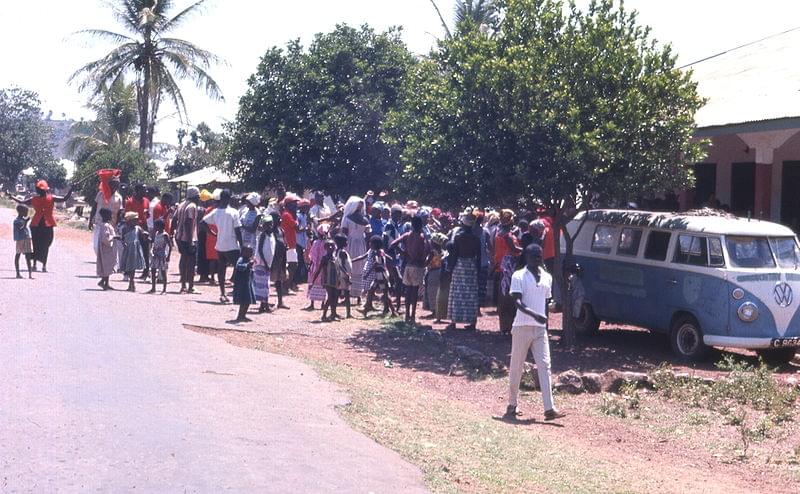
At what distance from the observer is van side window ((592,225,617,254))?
1579 centimetres

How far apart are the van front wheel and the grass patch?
4091 millimetres

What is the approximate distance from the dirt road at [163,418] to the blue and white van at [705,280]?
5420 mm

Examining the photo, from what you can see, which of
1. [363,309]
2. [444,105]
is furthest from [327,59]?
[444,105]

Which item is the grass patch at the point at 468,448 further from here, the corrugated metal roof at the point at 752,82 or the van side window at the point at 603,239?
the corrugated metal roof at the point at 752,82

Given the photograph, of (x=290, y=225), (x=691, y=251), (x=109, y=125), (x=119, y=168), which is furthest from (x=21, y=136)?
(x=691, y=251)

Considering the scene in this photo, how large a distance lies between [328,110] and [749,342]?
15592 millimetres

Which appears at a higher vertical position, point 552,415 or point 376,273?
point 376,273

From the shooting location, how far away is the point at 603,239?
16.0 m

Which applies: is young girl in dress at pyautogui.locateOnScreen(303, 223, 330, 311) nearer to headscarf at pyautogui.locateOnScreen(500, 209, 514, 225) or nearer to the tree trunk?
headscarf at pyautogui.locateOnScreen(500, 209, 514, 225)

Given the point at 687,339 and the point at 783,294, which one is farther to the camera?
the point at 687,339

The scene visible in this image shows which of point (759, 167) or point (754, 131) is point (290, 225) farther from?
point (759, 167)

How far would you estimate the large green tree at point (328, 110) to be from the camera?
2689 cm

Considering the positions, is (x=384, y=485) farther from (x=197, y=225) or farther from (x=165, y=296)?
(x=197, y=225)

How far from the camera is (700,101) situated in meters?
14.8
